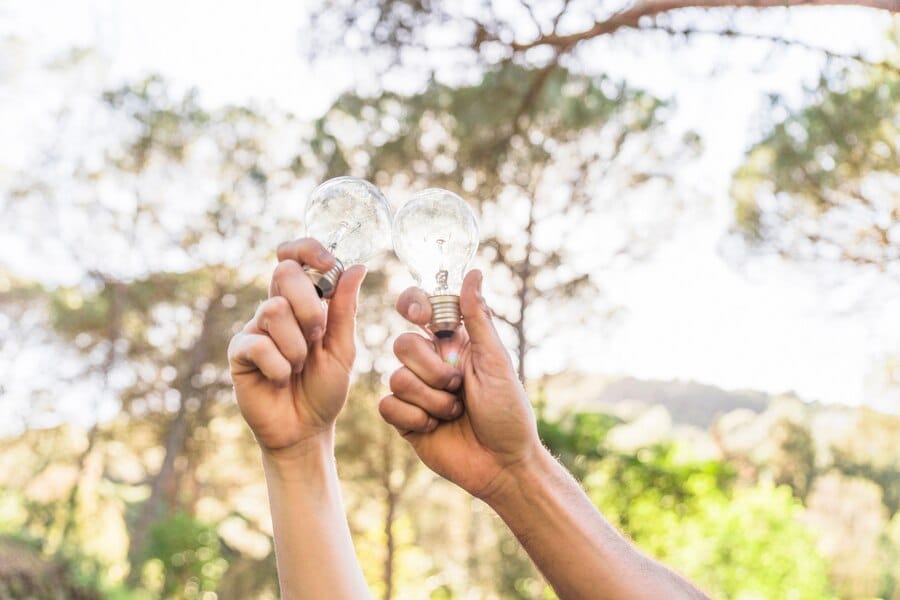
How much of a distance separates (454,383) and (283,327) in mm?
268

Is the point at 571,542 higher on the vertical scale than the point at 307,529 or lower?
lower

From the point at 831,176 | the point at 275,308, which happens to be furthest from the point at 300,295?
the point at 831,176

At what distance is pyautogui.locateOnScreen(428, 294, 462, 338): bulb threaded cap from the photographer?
1207mm

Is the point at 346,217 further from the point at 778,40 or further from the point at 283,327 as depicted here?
the point at 778,40

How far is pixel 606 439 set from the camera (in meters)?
11.6

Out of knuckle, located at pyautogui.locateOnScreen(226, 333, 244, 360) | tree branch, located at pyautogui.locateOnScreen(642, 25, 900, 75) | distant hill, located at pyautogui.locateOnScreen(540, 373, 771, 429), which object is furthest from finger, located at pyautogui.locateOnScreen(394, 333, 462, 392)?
distant hill, located at pyautogui.locateOnScreen(540, 373, 771, 429)

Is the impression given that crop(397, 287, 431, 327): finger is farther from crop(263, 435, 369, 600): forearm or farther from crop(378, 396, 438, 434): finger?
crop(263, 435, 369, 600): forearm

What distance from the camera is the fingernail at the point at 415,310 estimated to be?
3.92 feet

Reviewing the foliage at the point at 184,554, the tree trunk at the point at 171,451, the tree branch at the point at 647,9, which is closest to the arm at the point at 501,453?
the tree branch at the point at 647,9

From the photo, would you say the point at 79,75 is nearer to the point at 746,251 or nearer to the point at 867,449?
the point at 746,251

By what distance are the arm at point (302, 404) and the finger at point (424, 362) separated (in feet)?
0.40

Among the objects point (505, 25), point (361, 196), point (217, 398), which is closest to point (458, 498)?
point (217, 398)

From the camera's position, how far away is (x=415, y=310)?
1198 mm

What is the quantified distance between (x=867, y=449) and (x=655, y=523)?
19.2 meters
